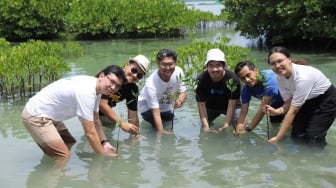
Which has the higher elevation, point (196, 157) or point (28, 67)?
point (28, 67)

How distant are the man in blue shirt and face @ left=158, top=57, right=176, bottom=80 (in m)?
0.84

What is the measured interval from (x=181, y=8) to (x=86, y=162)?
17.3m

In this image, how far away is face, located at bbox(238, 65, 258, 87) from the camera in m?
5.80

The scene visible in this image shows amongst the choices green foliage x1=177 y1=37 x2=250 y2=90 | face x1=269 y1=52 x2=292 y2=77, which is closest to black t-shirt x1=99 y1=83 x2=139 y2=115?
face x1=269 y1=52 x2=292 y2=77

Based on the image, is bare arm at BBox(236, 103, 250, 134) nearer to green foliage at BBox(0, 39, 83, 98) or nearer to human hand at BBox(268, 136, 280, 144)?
human hand at BBox(268, 136, 280, 144)

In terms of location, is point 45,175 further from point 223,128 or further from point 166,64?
point 223,128

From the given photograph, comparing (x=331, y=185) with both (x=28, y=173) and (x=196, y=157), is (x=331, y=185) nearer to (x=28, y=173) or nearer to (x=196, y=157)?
(x=196, y=157)

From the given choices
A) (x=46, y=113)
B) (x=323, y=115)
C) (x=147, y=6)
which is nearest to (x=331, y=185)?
(x=323, y=115)

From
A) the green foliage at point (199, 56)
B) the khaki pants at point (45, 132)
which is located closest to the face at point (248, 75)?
the khaki pants at point (45, 132)

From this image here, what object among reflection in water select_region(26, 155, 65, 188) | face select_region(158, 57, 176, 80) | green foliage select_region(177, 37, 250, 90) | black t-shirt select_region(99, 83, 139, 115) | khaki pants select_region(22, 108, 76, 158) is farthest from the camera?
green foliage select_region(177, 37, 250, 90)

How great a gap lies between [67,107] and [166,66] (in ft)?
5.06

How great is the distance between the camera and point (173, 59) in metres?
6.07

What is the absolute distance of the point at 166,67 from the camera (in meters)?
6.08

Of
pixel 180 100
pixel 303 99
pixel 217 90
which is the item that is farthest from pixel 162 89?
pixel 303 99
